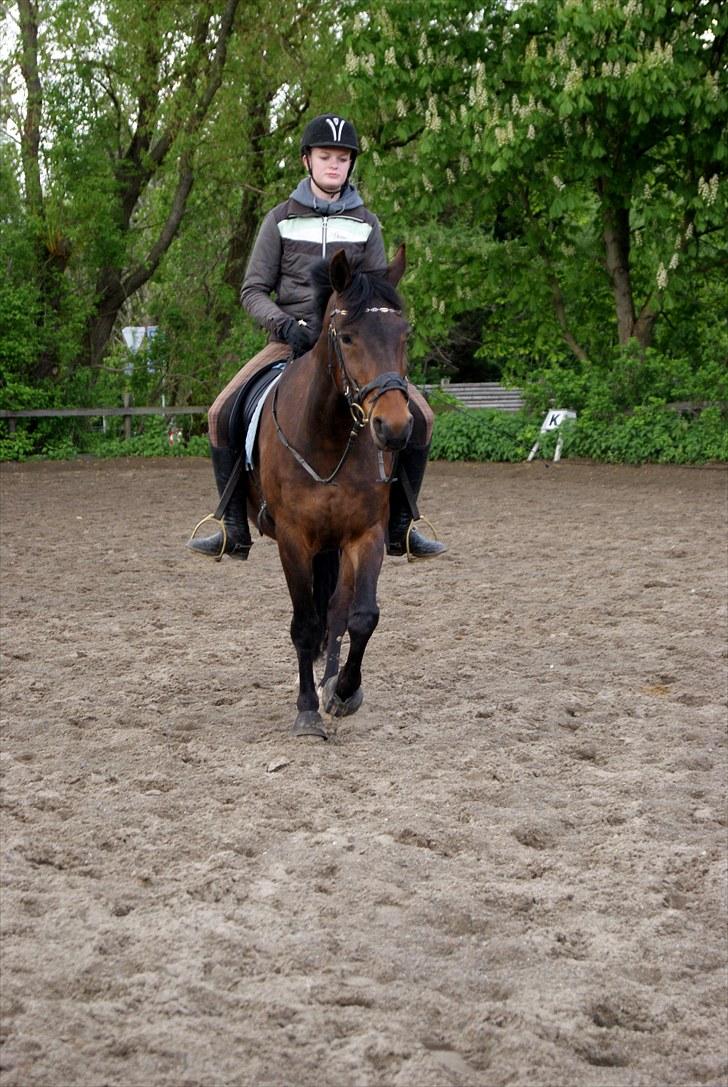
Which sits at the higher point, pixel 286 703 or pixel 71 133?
pixel 71 133

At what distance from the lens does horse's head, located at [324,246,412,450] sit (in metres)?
5.59

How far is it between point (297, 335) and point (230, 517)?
4.20ft

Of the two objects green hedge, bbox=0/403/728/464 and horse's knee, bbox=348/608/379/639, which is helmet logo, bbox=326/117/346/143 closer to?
horse's knee, bbox=348/608/379/639

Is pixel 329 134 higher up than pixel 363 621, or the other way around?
pixel 329 134

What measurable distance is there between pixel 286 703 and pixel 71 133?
21.0m

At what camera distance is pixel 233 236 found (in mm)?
30859

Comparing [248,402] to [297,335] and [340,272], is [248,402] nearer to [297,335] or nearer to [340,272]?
[297,335]

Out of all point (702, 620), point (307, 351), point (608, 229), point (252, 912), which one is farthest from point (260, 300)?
point (608, 229)

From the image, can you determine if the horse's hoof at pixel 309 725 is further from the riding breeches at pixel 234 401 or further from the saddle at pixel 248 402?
the riding breeches at pixel 234 401

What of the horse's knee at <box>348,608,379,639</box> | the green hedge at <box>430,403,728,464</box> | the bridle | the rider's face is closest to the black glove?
the bridle

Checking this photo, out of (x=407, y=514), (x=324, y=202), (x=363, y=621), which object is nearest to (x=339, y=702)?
(x=363, y=621)

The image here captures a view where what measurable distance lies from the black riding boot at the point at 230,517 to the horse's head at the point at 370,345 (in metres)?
1.43

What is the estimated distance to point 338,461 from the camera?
21.1ft

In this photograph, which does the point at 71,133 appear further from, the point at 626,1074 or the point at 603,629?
the point at 626,1074
